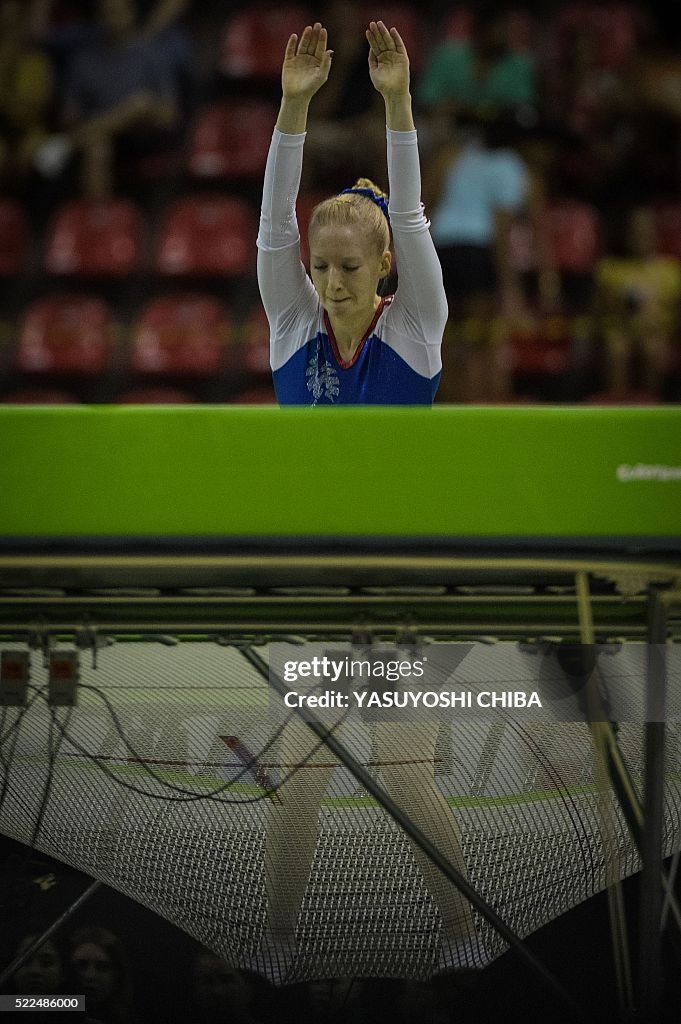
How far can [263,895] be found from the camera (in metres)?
1.22

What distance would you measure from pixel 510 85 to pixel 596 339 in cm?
113

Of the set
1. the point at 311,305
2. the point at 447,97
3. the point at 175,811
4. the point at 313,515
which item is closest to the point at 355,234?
the point at 311,305

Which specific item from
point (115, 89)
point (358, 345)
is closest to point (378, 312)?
point (358, 345)

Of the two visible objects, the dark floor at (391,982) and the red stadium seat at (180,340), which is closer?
the dark floor at (391,982)

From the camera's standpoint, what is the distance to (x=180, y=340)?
4.64 metres

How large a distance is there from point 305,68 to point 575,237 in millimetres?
3436

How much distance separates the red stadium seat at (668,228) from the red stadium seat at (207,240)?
172cm

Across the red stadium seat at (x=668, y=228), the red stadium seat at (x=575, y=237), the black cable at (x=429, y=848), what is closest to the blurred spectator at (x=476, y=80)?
the red stadium seat at (x=575, y=237)

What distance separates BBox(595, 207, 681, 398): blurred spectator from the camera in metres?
4.27

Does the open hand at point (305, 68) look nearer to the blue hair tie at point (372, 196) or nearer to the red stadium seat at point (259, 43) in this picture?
the blue hair tie at point (372, 196)

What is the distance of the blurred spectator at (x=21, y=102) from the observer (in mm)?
4789

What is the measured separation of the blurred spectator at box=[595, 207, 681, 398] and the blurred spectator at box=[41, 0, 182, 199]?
2019 millimetres

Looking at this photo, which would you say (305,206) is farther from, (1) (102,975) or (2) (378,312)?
(1) (102,975)

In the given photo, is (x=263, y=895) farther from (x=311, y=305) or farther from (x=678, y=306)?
(x=678, y=306)
